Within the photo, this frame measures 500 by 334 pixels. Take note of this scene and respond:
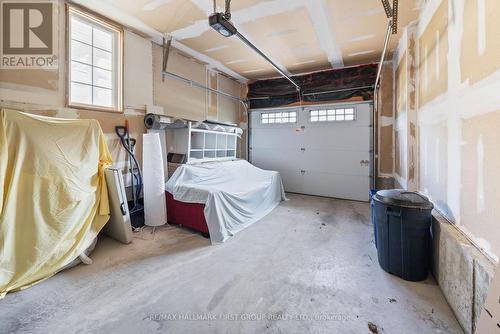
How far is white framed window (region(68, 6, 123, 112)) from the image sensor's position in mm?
2883

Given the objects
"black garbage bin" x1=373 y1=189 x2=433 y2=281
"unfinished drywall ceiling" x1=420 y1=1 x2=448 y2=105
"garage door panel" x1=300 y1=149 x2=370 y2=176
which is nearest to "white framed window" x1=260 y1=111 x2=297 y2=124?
"garage door panel" x1=300 y1=149 x2=370 y2=176

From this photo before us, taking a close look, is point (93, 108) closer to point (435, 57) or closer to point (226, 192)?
point (226, 192)

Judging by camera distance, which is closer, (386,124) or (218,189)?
(218,189)

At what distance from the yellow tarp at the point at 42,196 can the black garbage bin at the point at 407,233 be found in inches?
121

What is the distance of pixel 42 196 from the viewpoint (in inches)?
82.5

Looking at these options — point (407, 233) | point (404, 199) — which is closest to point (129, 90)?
point (404, 199)

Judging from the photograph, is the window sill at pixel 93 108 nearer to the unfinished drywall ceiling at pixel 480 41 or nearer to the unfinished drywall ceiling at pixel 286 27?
the unfinished drywall ceiling at pixel 286 27

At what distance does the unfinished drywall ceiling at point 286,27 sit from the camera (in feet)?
9.37

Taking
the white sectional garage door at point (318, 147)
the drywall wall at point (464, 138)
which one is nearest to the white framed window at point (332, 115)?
the white sectional garage door at point (318, 147)

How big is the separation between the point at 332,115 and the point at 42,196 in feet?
17.4

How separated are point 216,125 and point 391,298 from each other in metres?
3.82

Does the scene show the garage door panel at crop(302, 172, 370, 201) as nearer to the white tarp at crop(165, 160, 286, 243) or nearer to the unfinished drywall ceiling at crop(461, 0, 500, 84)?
the white tarp at crop(165, 160, 286, 243)

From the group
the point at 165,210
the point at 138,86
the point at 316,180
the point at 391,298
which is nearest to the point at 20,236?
the point at 165,210

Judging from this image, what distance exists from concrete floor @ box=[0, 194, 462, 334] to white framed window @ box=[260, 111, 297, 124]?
368 cm
